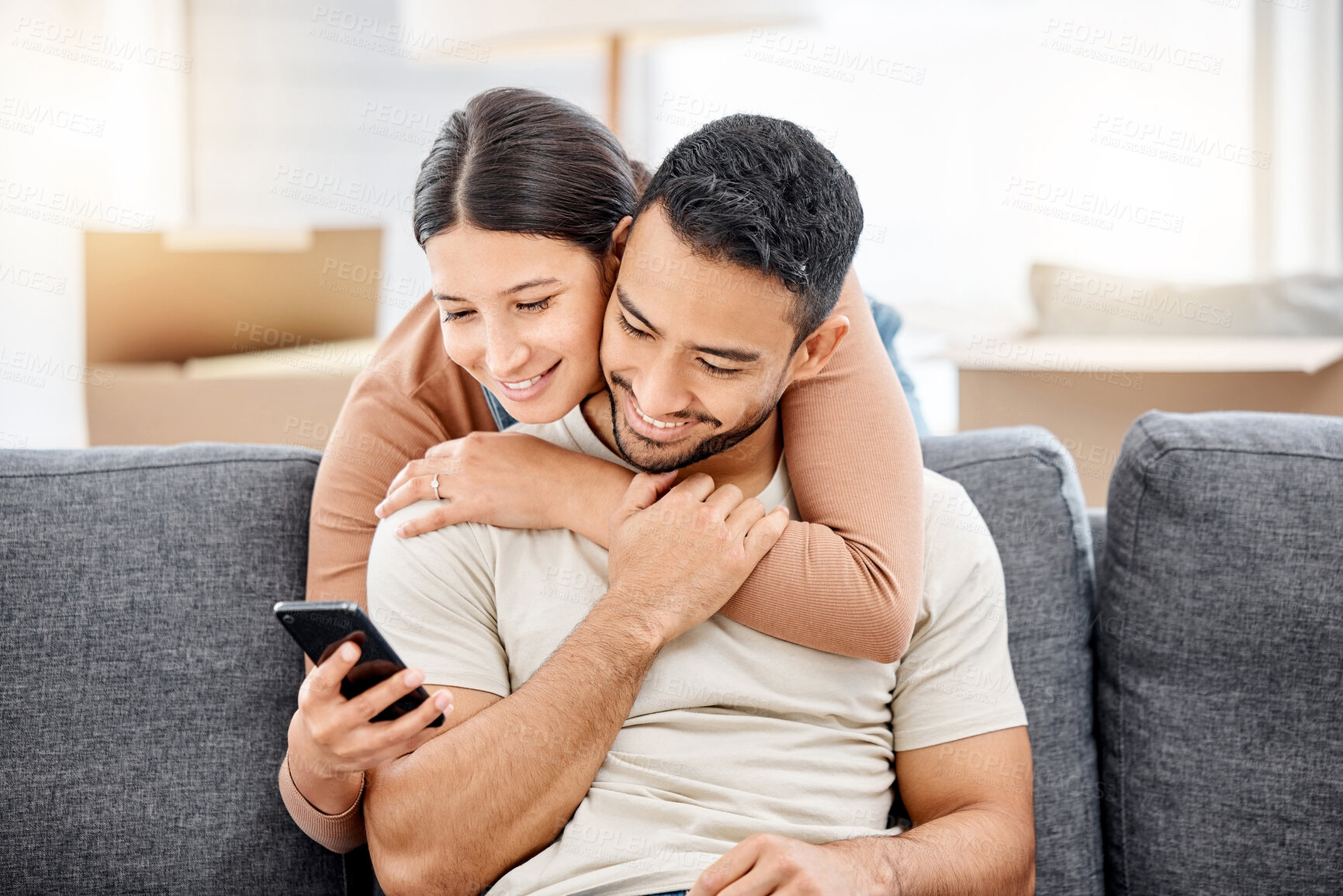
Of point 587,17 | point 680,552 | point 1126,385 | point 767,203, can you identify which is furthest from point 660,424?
point 1126,385

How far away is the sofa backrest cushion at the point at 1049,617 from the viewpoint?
136 centimetres

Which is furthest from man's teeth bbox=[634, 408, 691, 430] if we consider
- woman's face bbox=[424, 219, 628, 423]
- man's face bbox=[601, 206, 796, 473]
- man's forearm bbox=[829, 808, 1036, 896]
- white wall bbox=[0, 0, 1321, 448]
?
white wall bbox=[0, 0, 1321, 448]

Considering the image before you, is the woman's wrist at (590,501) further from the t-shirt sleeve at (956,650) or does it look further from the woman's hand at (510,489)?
the t-shirt sleeve at (956,650)

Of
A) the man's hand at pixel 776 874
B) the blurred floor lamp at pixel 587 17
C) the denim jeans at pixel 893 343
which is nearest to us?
the man's hand at pixel 776 874

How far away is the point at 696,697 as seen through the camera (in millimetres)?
1176

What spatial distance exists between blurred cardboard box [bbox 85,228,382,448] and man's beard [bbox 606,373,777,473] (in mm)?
1809

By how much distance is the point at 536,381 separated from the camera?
121cm

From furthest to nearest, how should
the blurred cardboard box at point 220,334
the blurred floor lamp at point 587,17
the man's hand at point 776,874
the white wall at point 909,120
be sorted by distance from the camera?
the white wall at point 909,120 → the blurred cardboard box at point 220,334 → the blurred floor lamp at point 587,17 → the man's hand at point 776,874

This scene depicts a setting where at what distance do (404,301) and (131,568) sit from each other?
2.56 meters

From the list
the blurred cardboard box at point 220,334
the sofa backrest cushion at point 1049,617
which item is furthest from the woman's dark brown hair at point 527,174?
the blurred cardboard box at point 220,334

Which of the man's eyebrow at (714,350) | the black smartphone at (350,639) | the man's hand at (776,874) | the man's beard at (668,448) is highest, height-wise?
the man's eyebrow at (714,350)

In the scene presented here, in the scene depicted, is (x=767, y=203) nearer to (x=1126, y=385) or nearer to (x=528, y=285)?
(x=528, y=285)

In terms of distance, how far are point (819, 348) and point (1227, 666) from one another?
0.63 meters

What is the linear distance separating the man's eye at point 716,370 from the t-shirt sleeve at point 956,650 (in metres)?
0.32
